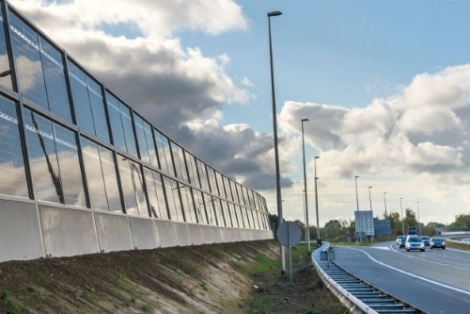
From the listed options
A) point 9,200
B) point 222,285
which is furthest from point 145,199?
point 9,200

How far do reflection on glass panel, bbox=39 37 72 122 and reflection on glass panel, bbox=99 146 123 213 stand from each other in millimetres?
2483

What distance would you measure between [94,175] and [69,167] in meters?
1.71

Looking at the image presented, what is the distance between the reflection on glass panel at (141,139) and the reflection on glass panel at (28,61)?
9.58 m

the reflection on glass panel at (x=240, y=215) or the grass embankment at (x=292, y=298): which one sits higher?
the reflection on glass panel at (x=240, y=215)

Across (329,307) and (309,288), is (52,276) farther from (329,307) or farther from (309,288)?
(309,288)

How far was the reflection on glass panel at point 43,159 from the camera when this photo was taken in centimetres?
1328

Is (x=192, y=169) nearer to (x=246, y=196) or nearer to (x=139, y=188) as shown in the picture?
(x=139, y=188)

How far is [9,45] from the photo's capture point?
13.1m

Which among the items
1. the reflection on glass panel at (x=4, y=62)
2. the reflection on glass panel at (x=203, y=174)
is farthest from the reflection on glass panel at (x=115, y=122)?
the reflection on glass panel at (x=203, y=174)

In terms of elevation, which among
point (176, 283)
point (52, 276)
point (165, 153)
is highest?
point (165, 153)

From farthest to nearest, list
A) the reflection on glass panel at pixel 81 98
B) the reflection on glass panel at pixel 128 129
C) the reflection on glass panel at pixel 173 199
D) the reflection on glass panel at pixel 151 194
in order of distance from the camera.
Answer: the reflection on glass panel at pixel 173 199 < the reflection on glass panel at pixel 151 194 < the reflection on glass panel at pixel 128 129 < the reflection on glass panel at pixel 81 98

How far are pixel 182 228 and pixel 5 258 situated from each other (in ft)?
60.6

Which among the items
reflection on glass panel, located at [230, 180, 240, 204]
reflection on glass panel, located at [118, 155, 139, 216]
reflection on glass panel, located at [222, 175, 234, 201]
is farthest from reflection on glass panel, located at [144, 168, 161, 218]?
reflection on glass panel, located at [230, 180, 240, 204]

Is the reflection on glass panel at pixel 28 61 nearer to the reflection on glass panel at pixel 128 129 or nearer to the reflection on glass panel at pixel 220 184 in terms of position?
the reflection on glass panel at pixel 128 129
